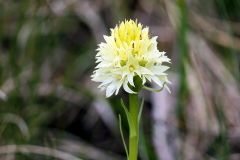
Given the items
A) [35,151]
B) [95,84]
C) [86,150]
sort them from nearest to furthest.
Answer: [35,151]
[86,150]
[95,84]

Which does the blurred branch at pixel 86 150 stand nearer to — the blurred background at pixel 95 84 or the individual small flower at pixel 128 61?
the blurred background at pixel 95 84

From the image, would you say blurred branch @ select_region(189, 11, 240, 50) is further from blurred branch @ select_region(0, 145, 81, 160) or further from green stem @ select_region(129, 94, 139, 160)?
green stem @ select_region(129, 94, 139, 160)

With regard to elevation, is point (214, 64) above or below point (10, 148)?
above

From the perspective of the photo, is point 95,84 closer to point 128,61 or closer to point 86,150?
point 86,150

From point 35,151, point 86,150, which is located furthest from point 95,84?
point 35,151

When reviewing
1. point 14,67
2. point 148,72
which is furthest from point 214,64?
point 148,72

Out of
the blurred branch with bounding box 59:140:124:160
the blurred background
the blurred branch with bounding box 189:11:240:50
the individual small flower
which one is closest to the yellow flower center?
the individual small flower

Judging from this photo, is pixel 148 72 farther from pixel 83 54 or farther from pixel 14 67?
pixel 83 54
